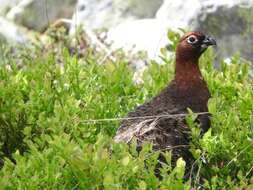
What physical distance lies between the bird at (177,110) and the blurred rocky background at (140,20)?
56.1 inches

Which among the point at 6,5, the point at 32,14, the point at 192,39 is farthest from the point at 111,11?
the point at 192,39

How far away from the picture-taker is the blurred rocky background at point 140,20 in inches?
359

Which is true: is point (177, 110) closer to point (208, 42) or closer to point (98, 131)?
point (98, 131)

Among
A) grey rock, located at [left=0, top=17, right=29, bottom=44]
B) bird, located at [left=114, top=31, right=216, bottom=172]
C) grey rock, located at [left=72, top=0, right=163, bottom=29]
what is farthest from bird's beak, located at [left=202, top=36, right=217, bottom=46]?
grey rock, located at [left=72, top=0, right=163, bottom=29]

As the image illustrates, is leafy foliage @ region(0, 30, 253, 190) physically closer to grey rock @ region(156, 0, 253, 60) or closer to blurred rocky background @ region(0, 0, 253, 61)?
blurred rocky background @ region(0, 0, 253, 61)

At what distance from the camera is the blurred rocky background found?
9.12m

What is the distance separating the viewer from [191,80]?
6.36 m

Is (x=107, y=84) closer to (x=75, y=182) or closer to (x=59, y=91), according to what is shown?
(x=59, y=91)

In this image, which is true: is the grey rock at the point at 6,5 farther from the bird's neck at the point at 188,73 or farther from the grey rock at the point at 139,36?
the bird's neck at the point at 188,73

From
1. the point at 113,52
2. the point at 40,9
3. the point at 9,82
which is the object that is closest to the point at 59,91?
the point at 9,82

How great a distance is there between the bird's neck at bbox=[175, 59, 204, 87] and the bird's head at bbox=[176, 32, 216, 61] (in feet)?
0.14

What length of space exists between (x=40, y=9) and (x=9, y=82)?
6002mm

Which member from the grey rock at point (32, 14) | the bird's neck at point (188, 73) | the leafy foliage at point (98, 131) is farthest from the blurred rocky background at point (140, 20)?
the bird's neck at point (188, 73)

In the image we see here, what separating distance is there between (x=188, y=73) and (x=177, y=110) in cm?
52
